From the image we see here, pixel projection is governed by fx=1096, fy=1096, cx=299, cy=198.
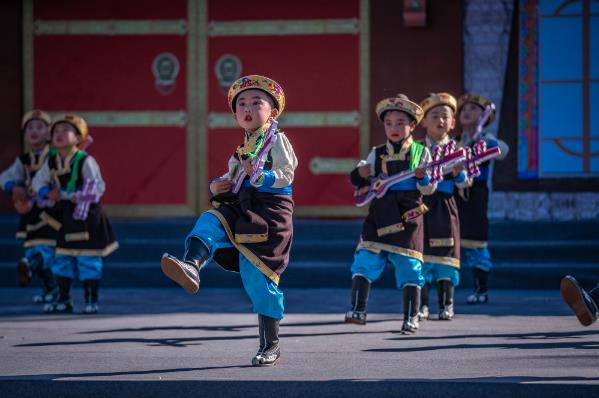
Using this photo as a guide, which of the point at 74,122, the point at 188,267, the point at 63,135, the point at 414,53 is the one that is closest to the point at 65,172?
the point at 63,135

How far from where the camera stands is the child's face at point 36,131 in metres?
9.06

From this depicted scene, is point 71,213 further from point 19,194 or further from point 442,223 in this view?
point 442,223

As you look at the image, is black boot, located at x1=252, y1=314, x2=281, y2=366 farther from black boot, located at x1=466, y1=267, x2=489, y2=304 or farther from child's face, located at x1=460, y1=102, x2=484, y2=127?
child's face, located at x1=460, y1=102, x2=484, y2=127

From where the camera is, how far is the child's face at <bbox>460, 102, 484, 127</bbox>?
8.75 metres

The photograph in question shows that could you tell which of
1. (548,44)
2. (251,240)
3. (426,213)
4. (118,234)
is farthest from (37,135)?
(548,44)

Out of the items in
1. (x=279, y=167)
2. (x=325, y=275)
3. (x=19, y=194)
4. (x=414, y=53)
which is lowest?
(x=325, y=275)

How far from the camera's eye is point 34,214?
8.88 meters

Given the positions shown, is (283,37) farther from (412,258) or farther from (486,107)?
(412,258)

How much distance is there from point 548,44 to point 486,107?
7.37 feet

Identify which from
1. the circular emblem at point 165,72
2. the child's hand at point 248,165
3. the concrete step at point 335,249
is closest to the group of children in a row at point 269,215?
the child's hand at point 248,165

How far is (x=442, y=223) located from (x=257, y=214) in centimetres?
246

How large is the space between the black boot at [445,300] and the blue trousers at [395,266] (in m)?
0.65

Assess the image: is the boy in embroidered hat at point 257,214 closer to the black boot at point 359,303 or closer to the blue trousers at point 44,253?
the black boot at point 359,303

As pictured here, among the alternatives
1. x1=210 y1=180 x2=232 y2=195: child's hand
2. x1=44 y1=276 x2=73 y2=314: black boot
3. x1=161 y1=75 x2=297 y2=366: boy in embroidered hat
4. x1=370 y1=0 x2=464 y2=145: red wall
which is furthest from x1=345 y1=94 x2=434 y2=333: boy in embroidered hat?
x1=370 y1=0 x2=464 y2=145: red wall
